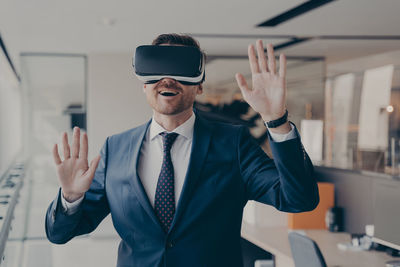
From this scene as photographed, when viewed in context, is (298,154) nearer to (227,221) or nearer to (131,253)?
(227,221)

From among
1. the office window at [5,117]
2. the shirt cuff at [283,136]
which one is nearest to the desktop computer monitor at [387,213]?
the shirt cuff at [283,136]

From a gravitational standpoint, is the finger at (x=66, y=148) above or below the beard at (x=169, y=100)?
below

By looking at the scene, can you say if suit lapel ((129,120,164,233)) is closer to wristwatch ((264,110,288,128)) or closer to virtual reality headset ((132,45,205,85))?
virtual reality headset ((132,45,205,85))

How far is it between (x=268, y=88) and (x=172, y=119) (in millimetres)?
314

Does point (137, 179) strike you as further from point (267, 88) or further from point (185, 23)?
point (185, 23)

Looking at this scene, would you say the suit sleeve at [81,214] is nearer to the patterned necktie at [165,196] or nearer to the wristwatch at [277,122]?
the patterned necktie at [165,196]

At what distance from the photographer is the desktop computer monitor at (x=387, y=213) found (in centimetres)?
269

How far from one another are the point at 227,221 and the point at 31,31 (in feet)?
14.9

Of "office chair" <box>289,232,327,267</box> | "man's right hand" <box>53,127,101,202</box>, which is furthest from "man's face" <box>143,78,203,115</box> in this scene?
"office chair" <box>289,232,327,267</box>

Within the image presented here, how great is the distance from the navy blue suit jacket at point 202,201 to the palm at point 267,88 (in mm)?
87

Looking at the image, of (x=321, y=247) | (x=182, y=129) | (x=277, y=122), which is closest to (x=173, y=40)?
(x=182, y=129)

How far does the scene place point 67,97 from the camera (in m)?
6.84

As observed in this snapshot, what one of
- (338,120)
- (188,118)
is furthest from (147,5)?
(338,120)

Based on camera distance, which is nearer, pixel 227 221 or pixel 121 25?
pixel 227 221
